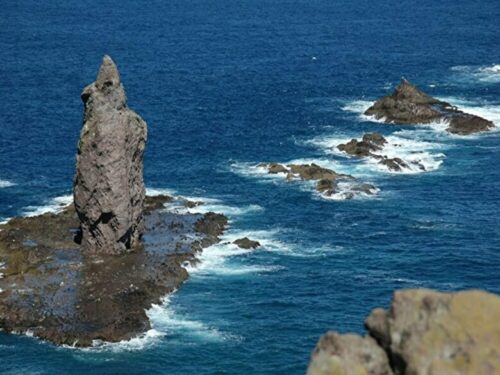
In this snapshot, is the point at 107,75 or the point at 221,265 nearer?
the point at 221,265

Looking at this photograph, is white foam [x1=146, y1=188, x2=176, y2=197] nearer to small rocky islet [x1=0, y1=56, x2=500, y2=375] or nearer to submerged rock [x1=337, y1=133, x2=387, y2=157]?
small rocky islet [x1=0, y1=56, x2=500, y2=375]

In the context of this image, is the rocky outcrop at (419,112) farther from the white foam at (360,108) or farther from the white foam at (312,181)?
the white foam at (312,181)

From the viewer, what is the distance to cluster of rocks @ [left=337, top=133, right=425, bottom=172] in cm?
14062

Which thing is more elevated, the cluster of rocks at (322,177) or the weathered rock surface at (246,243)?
the cluster of rocks at (322,177)

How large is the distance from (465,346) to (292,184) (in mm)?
102143

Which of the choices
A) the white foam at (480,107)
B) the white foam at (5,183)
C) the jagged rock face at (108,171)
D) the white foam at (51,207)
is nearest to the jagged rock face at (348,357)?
the jagged rock face at (108,171)

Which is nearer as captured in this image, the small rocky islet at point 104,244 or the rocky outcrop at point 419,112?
the small rocky islet at point 104,244

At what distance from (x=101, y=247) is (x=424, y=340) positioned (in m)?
76.9

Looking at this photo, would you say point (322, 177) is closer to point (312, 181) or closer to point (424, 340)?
point (312, 181)

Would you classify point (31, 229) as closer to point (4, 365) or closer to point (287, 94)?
point (4, 365)

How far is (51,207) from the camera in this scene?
124 m

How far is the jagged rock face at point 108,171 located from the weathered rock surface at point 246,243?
1103 cm

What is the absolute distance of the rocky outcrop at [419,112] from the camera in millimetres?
162000

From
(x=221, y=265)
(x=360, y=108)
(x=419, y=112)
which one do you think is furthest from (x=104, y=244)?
(x=360, y=108)
